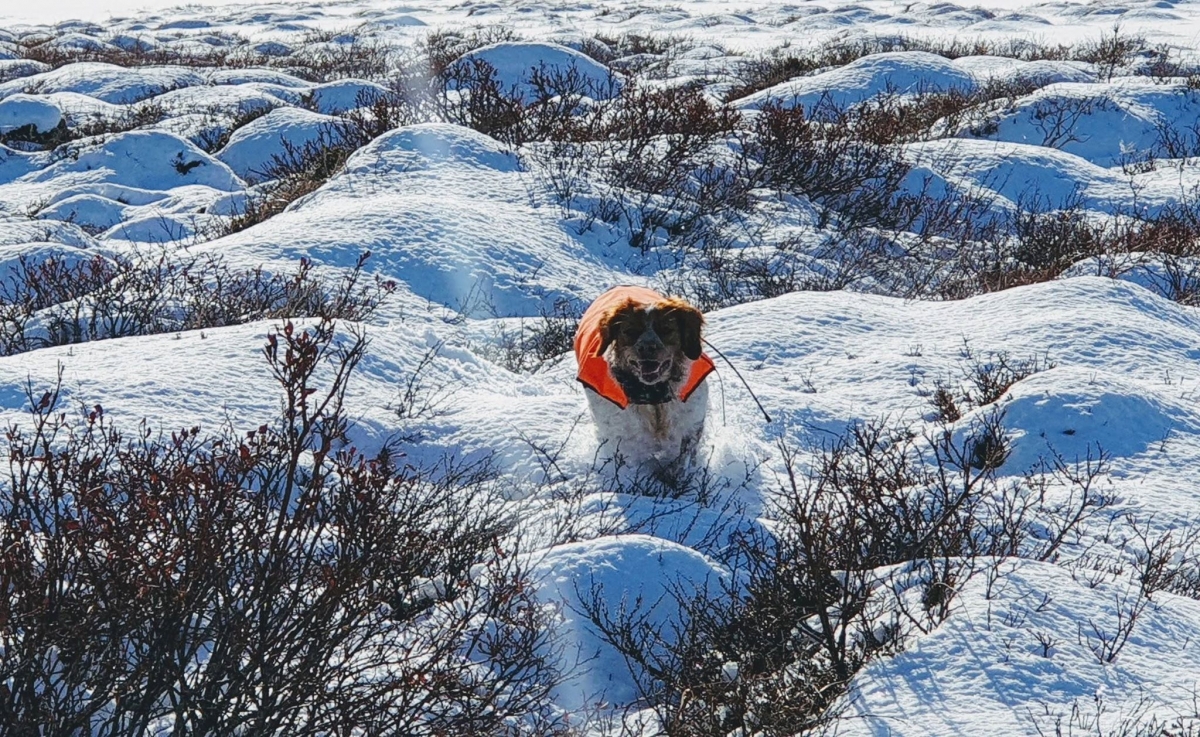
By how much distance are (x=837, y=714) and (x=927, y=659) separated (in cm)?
36

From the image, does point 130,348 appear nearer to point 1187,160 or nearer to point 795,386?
point 795,386

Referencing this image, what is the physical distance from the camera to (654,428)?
4.73 meters

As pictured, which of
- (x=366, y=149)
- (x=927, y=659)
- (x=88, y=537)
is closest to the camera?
(x=88, y=537)

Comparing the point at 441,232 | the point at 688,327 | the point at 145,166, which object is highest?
the point at 688,327

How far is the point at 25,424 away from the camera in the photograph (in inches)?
164

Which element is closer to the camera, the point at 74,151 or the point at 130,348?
the point at 130,348

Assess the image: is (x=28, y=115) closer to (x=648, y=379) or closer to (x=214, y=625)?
(x=648, y=379)

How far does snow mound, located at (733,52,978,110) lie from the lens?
42.1 ft

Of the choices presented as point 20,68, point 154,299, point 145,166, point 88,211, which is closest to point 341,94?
point 145,166

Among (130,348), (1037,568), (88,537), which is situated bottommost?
(130,348)

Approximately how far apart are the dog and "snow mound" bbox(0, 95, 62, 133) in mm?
11304

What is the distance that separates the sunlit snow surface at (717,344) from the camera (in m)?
2.79

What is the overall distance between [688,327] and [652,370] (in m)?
0.28

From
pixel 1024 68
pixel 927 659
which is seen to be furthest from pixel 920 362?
pixel 1024 68
